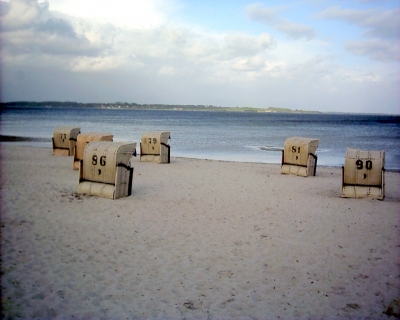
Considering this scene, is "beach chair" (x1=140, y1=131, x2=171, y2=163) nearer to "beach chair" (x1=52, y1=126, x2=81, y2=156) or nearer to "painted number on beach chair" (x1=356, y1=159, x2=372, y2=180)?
"beach chair" (x1=52, y1=126, x2=81, y2=156)

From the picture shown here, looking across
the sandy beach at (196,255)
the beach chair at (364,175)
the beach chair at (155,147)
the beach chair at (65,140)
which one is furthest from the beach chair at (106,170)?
the beach chair at (65,140)

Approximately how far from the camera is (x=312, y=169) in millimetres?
14766

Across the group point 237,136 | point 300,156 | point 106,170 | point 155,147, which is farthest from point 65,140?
point 237,136

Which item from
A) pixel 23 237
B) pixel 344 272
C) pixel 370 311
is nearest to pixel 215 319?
pixel 370 311

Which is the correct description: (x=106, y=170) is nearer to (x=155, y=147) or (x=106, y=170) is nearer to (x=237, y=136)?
(x=155, y=147)

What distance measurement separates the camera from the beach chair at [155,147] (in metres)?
17.0

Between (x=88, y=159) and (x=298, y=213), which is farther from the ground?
(x=88, y=159)

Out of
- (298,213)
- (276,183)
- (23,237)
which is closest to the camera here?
(23,237)

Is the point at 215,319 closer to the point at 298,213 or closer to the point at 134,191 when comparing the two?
the point at 298,213

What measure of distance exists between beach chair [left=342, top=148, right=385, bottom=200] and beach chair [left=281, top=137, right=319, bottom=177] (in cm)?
357

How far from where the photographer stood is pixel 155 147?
56.5 ft

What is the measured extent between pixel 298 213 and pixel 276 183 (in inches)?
159

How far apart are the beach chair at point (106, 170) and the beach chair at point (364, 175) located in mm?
6251

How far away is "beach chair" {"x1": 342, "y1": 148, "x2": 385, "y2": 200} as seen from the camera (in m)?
10.4
